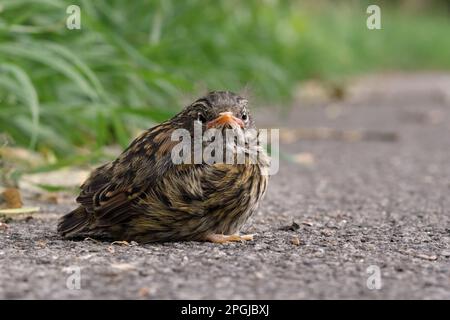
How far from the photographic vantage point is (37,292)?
9.77 ft

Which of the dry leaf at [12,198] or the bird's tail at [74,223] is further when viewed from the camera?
the dry leaf at [12,198]

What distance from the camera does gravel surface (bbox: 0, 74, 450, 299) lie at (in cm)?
305

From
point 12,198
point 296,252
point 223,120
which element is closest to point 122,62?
point 12,198

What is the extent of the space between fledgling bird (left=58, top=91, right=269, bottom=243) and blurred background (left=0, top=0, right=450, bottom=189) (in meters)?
0.74

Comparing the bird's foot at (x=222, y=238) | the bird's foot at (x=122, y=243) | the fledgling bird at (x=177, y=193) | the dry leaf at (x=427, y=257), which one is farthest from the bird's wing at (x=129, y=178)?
the dry leaf at (x=427, y=257)

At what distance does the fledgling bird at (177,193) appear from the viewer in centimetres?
390

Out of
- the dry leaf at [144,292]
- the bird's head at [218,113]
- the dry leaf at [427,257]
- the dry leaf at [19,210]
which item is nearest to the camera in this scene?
the dry leaf at [144,292]

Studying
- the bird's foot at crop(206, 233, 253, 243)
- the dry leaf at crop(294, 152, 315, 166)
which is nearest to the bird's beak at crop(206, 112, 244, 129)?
the bird's foot at crop(206, 233, 253, 243)

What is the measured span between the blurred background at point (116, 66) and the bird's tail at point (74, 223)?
25.6 inches

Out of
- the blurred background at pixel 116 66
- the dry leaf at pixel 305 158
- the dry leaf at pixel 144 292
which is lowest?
the dry leaf at pixel 144 292

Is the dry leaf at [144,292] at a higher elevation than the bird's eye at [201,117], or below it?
below

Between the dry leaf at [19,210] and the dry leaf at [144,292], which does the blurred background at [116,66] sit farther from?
the dry leaf at [144,292]

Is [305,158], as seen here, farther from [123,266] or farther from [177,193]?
[123,266]

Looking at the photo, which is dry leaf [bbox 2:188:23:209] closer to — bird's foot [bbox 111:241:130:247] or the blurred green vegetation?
the blurred green vegetation
